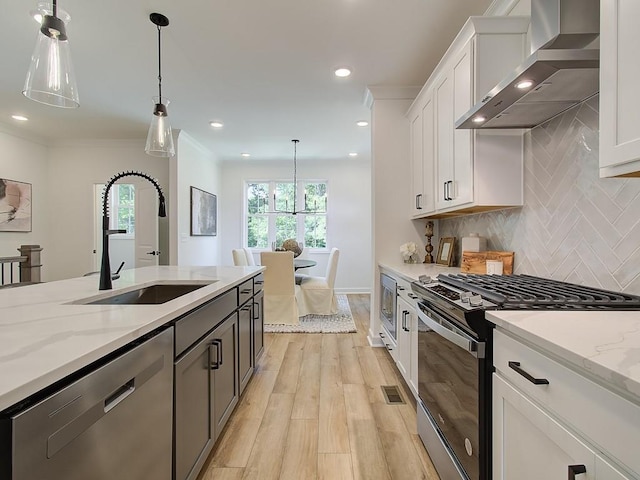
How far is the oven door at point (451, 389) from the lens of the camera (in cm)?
121

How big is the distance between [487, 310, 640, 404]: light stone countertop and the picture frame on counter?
6.42 ft

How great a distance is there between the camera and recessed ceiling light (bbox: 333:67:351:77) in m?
3.21

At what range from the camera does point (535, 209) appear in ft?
6.49

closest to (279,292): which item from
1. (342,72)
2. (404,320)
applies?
(404,320)

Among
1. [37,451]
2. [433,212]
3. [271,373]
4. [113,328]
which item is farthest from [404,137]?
[37,451]

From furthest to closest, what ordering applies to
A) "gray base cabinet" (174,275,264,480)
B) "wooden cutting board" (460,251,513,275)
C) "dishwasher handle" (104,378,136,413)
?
"wooden cutting board" (460,251,513,275) < "gray base cabinet" (174,275,264,480) < "dishwasher handle" (104,378,136,413)

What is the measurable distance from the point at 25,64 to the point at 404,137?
3692mm

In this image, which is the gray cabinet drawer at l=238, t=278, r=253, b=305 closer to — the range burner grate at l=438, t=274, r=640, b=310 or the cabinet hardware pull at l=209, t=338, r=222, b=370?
the cabinet hardware pull at l=209, t=338, r=222, b=370

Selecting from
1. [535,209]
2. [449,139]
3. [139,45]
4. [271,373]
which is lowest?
[271,373]

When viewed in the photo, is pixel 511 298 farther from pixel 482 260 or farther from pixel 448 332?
pixel 482 260

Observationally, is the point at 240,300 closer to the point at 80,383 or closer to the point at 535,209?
the point at 80,383

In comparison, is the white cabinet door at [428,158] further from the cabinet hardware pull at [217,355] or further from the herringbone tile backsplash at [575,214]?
the cabinet hardware pull at [217,355]

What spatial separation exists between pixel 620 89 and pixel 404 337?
1.87 metres

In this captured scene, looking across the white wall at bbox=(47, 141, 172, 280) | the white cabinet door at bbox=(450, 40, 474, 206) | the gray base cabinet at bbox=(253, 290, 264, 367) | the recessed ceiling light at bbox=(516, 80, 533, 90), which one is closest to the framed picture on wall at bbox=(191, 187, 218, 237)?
the white wall at bbox=(47, 141, 172, 280)
